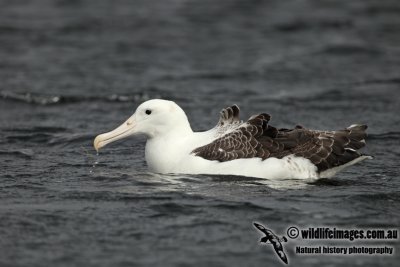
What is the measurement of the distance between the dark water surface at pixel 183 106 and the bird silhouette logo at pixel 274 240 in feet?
0.31

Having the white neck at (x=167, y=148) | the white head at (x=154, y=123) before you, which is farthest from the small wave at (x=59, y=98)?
the white neck at (x=167, y=148)

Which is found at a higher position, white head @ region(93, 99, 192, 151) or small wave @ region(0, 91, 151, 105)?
small wave @ region(0, 91, 151, 105)

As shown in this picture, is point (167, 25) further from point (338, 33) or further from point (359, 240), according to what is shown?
point (359, 240)

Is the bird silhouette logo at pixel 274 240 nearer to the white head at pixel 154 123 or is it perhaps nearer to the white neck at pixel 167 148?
the white neck at pixel 167 148

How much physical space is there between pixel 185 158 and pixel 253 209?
1.58 meters

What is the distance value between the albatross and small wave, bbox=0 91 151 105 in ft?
Result: 21.1

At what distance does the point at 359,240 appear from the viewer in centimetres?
1033

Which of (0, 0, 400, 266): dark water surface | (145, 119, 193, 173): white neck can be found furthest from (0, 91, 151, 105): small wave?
(145, 119, 193, 173): white neck

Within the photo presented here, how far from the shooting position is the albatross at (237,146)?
1231cm

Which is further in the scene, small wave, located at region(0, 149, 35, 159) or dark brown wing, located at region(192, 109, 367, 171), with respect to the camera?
small wave, located at region(0, 149, 35, 159)

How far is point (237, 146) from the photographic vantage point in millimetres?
12344

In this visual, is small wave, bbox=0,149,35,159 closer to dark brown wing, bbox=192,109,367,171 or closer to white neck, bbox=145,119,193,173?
white neck, bbox=145,119,193,173

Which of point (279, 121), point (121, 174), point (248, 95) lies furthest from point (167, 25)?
point (121, 174)

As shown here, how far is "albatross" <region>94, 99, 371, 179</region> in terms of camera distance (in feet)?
40.4
